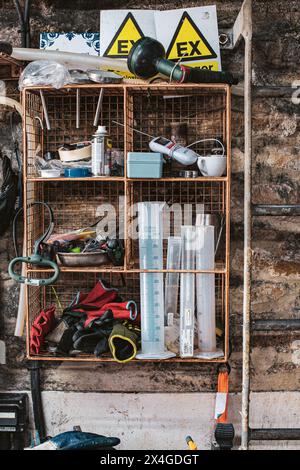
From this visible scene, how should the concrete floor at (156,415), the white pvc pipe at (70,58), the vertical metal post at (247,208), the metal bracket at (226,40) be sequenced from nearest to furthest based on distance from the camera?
the vertical metal post at (247,208)
the white pvc pipe at (70,58)
the metal bracket at (226,40)
the concrete floor at (156,415)

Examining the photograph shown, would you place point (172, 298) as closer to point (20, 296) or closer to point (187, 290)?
point (187, 290)

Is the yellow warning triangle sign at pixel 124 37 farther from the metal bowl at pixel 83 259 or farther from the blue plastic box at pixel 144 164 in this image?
the metal bowl at pixel 83 259

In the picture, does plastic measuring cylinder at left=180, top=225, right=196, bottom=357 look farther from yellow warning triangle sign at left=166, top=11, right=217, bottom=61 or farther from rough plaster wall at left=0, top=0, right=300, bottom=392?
yellow warning triangle sign at left=166, top=11, right=217, bottom=61

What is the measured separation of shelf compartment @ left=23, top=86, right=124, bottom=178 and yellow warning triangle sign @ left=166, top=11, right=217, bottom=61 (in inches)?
14.4

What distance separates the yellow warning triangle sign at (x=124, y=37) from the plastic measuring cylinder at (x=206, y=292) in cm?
96

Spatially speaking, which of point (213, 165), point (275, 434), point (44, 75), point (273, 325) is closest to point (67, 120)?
point (44, 75)

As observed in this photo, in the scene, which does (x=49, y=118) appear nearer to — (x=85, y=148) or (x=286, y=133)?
(x=85, y=148)

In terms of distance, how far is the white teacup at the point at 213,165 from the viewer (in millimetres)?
2586

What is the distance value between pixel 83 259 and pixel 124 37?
3.70 feet

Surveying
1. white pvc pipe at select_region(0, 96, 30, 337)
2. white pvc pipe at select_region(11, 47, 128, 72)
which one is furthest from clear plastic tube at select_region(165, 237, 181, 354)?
white pvc pipe at select_region(11, 47, 128, 72)

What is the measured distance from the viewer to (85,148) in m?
2.68

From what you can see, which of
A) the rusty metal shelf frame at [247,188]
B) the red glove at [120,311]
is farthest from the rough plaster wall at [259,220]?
the red glove at [120,311]
